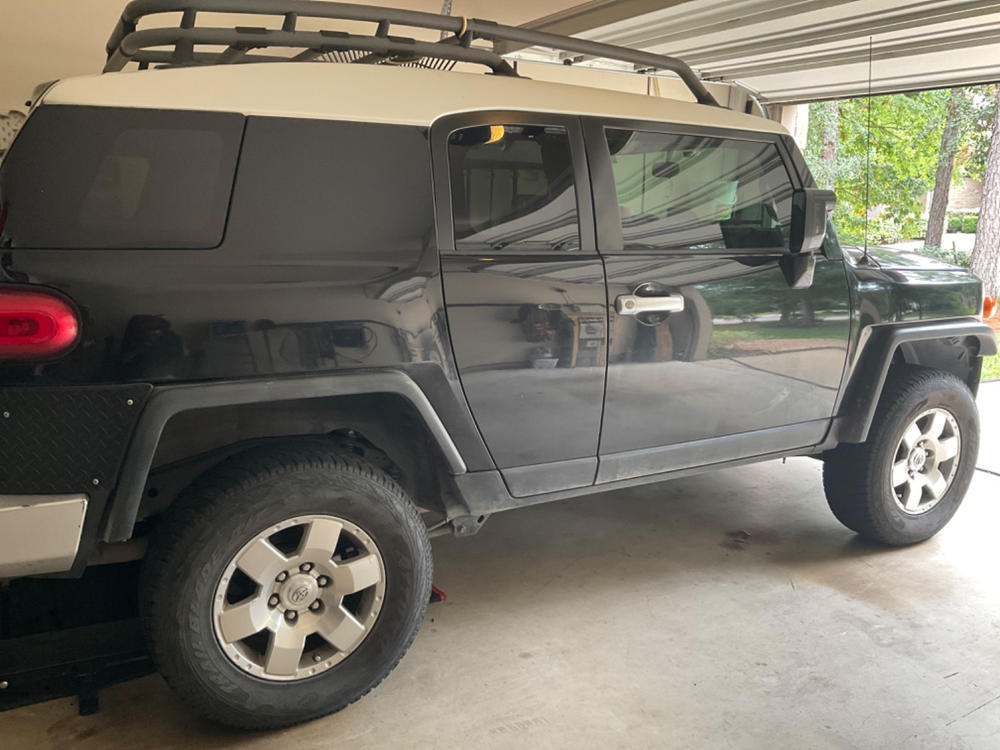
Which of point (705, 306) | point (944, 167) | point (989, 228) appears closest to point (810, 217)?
point (705, 306)

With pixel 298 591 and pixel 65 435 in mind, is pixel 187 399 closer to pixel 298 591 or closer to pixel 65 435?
pixel 65 435

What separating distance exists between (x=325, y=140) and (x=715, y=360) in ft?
5.26

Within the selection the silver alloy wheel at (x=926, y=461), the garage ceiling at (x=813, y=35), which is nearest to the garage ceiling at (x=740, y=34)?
the garage ceiling at (x=813, y=35)

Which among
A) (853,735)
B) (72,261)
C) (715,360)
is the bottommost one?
(853,735)

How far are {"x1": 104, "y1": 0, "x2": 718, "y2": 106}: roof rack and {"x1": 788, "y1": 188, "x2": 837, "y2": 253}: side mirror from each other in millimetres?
775

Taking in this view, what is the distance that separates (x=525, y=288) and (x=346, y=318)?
2.02 feet

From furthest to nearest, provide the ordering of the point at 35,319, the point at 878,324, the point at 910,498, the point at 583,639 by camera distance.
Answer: the point at 910,498, the point at 878,324, the point at 583,639, the point at 35,319

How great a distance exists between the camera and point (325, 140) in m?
2.23

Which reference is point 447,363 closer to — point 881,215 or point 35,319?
point 35,319

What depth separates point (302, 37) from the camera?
238 centimetres

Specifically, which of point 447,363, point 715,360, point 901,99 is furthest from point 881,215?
point 447,363

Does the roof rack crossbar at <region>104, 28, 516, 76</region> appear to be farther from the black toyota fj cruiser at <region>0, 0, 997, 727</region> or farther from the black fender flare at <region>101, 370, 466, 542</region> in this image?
the black fender flare at <region>101, 370, 466, 542</region>

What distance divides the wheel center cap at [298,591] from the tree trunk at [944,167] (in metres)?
14.4

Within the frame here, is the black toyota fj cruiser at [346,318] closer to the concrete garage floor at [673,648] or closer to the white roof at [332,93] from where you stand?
the white roof at [332,93]
